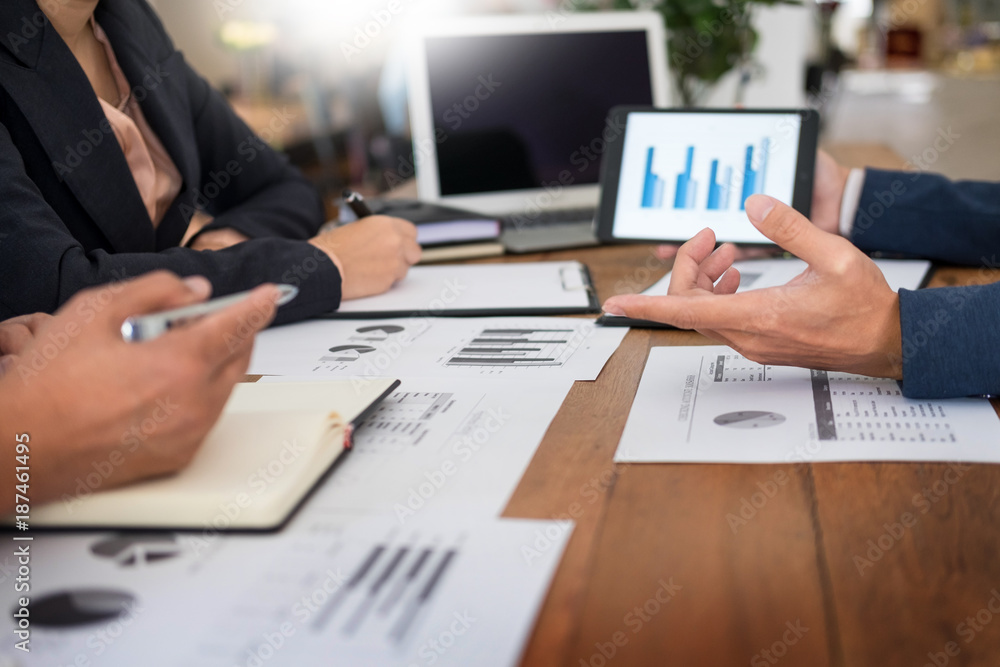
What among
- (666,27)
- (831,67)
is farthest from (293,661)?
(831,67)

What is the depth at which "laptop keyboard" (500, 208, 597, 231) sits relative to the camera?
152 cm

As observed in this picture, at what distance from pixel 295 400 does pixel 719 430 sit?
0.32m

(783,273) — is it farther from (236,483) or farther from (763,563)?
(236,483)

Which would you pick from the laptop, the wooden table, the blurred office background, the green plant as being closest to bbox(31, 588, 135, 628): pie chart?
the wooden table

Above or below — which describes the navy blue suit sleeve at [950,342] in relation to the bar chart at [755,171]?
below

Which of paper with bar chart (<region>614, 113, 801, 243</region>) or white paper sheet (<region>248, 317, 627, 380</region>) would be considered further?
paper with bar chart (<region>614, 113, 801, 243</region>)

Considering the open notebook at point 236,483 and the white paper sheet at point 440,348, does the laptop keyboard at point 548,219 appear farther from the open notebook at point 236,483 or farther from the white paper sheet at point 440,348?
the open notebook at point 236,483

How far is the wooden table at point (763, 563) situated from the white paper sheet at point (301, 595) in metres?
0.03

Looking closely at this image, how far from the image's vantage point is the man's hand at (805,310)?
A: 0.64 meters

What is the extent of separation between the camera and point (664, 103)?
154cm

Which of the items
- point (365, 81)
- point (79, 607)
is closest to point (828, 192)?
point (79, 607)

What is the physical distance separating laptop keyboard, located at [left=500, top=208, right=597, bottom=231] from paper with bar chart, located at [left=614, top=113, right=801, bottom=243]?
0.33 m

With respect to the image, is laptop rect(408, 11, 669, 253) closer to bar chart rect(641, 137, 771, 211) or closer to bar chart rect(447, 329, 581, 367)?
bar chart rect(641, 137, 771, 211)

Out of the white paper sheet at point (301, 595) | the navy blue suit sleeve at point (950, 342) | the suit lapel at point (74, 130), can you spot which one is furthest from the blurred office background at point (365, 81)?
the white paper sheet at point (301, 595)
